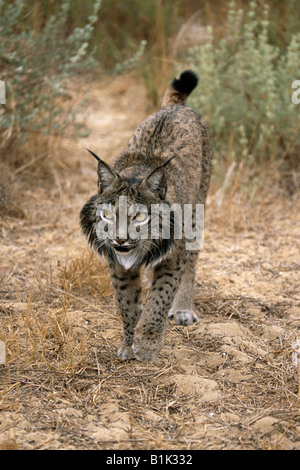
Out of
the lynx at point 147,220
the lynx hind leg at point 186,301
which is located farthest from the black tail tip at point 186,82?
the lynx hind leg at point 186,301

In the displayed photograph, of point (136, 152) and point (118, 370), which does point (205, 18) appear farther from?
point (118, 370)

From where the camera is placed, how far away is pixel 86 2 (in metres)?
8.20

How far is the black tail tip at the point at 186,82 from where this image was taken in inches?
167

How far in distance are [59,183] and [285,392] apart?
12.3ft

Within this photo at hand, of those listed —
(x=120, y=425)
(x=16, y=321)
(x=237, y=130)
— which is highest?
(x=237, y=130)

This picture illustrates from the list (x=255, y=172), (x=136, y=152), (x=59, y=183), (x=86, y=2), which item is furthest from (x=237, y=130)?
(x=86, y=2)

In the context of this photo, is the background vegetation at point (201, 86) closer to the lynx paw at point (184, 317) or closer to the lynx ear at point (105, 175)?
the lynx paw at point (184, 317)

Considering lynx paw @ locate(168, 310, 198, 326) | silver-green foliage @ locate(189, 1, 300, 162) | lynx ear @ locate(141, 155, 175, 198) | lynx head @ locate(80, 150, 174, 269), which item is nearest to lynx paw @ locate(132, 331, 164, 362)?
lynx head @ locate(80, 150, 174, 269)

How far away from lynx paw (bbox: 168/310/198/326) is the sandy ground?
0.21ft

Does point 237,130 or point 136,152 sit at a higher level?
point 237,130

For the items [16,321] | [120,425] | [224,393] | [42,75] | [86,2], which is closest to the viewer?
[120,425]

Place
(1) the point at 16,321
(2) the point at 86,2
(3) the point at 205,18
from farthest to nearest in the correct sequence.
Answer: (3) the point at 205,18, (2) the point at 86,2, (1) the point at 16,321

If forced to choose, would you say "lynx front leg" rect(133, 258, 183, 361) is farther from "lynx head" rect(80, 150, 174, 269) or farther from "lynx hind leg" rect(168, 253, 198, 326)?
"lynx hind leg" rect(168, 253, 198, 326)

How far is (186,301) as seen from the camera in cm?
393
